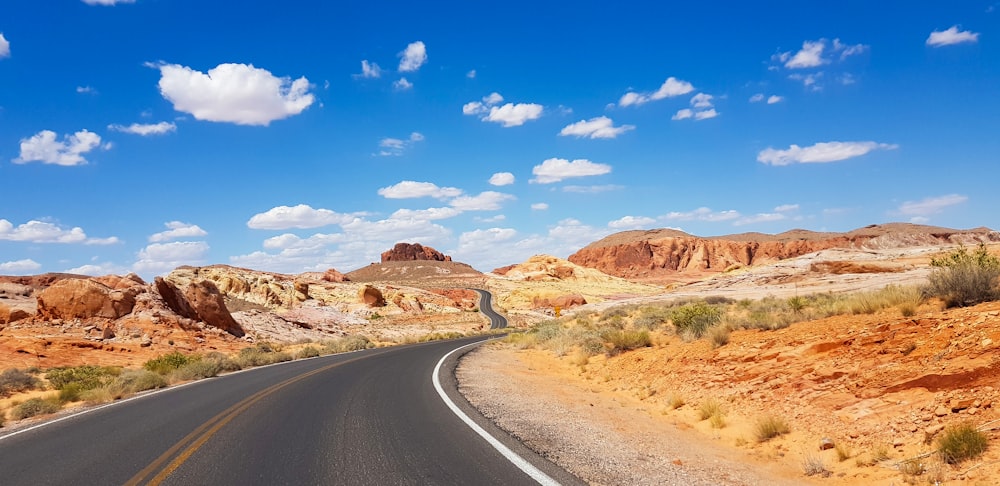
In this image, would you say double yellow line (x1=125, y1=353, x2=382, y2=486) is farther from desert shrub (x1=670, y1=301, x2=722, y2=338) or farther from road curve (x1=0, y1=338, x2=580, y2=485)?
desert shrub (x1=670, y1=301, x2=722, y2=338)

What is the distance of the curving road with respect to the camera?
6.25 m

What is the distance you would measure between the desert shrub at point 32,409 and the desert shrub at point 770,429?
15110mm

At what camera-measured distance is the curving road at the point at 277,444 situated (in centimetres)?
625

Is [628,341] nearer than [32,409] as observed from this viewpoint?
No

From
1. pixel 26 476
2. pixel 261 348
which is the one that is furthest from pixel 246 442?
pixel 261 348

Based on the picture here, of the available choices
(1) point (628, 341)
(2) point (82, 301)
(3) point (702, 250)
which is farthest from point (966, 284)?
(3) point (702, 250)

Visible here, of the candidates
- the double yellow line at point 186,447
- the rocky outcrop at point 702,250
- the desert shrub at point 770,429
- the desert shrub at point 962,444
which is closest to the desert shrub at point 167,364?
the double yellow line at point 186,447

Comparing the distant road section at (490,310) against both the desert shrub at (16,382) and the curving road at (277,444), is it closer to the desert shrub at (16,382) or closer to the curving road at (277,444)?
the desert shrub at (16,382)

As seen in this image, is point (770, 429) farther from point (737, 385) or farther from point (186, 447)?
point (186, 447)

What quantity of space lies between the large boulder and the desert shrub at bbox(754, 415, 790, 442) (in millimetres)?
36954

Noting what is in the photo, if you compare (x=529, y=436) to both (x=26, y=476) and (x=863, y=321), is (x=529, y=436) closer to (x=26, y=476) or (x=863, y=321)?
(x=26, y=476)

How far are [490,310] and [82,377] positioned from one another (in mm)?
65005

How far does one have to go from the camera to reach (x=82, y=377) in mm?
19391

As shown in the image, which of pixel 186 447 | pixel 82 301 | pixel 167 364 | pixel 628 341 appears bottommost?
pixel 628 341
